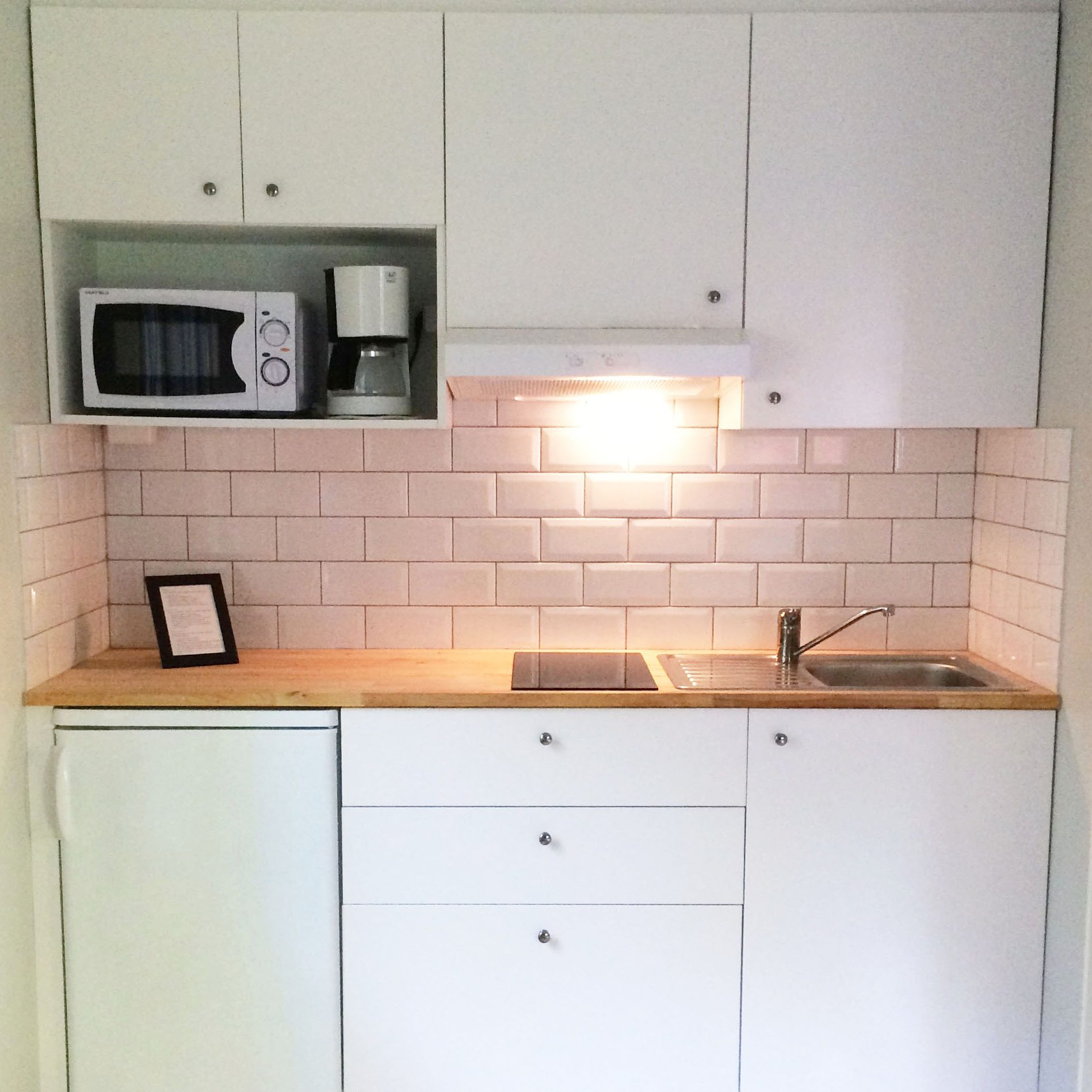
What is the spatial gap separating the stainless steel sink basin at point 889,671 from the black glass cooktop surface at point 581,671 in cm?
42

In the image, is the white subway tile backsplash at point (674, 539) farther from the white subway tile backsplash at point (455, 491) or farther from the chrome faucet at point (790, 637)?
the white subway tile backsplash at point (455, 491)

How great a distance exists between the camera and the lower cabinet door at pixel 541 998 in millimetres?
1959

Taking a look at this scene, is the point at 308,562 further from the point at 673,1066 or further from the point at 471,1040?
the point at 673,1066

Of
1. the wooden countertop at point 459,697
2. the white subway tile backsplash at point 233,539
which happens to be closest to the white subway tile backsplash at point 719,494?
the wooden countertop at point 459,697

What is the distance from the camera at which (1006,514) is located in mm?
2201

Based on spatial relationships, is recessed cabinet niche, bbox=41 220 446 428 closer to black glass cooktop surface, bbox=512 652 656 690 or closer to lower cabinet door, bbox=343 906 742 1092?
black glass cooktop surface, bbox=512 652 656 690

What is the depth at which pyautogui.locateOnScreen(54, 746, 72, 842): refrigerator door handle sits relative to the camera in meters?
1.91

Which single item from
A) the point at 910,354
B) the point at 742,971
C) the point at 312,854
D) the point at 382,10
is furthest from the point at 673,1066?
the point at 382,10

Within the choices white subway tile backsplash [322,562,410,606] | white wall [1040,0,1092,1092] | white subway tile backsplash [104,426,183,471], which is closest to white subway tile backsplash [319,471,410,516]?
white subway tile backsplash [322,562,410,606]

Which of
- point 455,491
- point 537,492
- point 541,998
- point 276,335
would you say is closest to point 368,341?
point 276,335

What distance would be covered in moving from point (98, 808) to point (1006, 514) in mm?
2045

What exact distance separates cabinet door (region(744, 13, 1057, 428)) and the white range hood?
131 millimetres

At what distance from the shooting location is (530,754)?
194 cm

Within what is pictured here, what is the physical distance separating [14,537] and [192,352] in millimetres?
515
